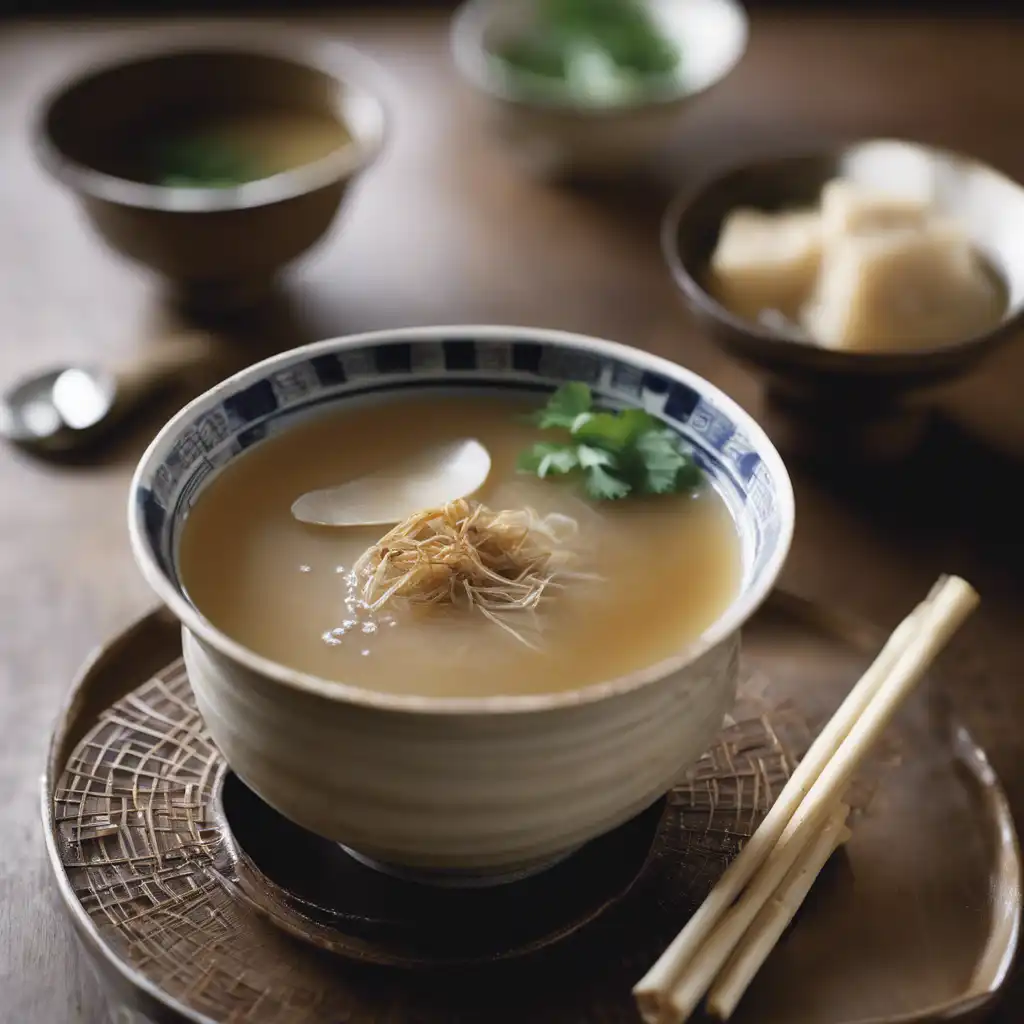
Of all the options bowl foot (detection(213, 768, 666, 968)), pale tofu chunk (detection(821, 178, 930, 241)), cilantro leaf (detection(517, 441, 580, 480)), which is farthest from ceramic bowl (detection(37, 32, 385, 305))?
bowl foot (detection(213, 768, 666, 968))

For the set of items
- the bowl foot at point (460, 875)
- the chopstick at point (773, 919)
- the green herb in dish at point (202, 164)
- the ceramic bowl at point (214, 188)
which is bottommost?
the green herb in dish at point (202, 164)

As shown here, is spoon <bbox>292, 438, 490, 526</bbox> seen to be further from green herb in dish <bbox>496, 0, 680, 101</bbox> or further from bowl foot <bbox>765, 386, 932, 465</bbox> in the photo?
green herb in dish <bbox>496, 0, 680, 101</bbox>

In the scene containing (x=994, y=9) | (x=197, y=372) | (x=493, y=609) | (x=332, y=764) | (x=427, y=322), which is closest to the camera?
(x=332, y=764)

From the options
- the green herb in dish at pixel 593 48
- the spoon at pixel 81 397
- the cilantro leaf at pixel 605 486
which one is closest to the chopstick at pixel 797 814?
the cilantro leaf at pixel 605 486

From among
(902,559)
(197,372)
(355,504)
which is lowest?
(197,372)

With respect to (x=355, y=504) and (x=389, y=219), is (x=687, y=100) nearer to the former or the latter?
(x=389, y=219)

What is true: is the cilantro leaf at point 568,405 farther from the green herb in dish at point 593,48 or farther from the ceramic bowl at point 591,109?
the green herb in dish at point 593,48

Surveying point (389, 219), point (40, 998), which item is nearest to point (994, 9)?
point (389, 219)
